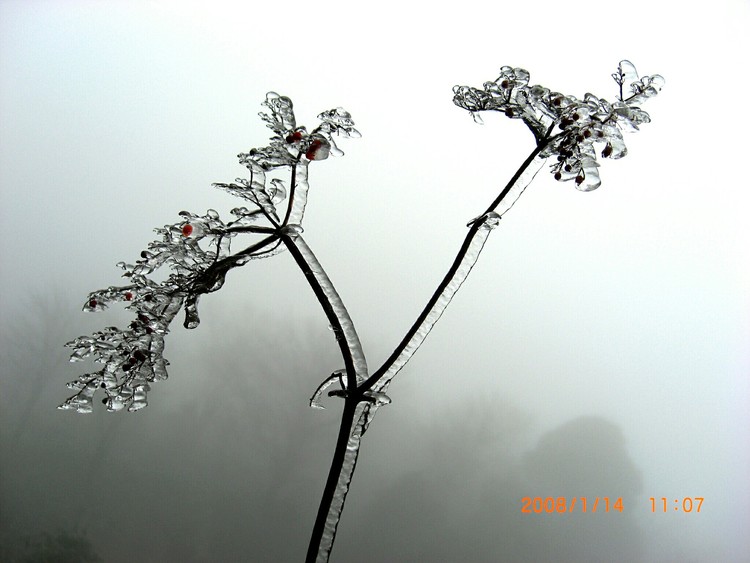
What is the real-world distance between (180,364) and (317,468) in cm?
59

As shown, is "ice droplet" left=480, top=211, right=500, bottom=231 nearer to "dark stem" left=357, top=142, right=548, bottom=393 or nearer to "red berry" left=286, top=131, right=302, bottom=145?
"dark stem" left=357, top=142, right=548, bottom=393

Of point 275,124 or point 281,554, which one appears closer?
point 275,124

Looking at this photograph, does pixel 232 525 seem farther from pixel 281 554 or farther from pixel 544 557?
pixel 544 557

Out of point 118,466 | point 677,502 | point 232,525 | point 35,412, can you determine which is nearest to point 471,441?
point 677,502

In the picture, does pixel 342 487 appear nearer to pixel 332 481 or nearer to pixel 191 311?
pixel 332 481

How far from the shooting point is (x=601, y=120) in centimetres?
47

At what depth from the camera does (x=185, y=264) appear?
0.50m

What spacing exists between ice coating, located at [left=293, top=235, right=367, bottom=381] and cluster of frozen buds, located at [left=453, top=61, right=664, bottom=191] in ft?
0.60

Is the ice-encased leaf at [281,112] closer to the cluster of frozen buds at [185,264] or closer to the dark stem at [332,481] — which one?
the cluster of frozen buds at [185,264]

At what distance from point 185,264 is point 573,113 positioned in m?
0.31
